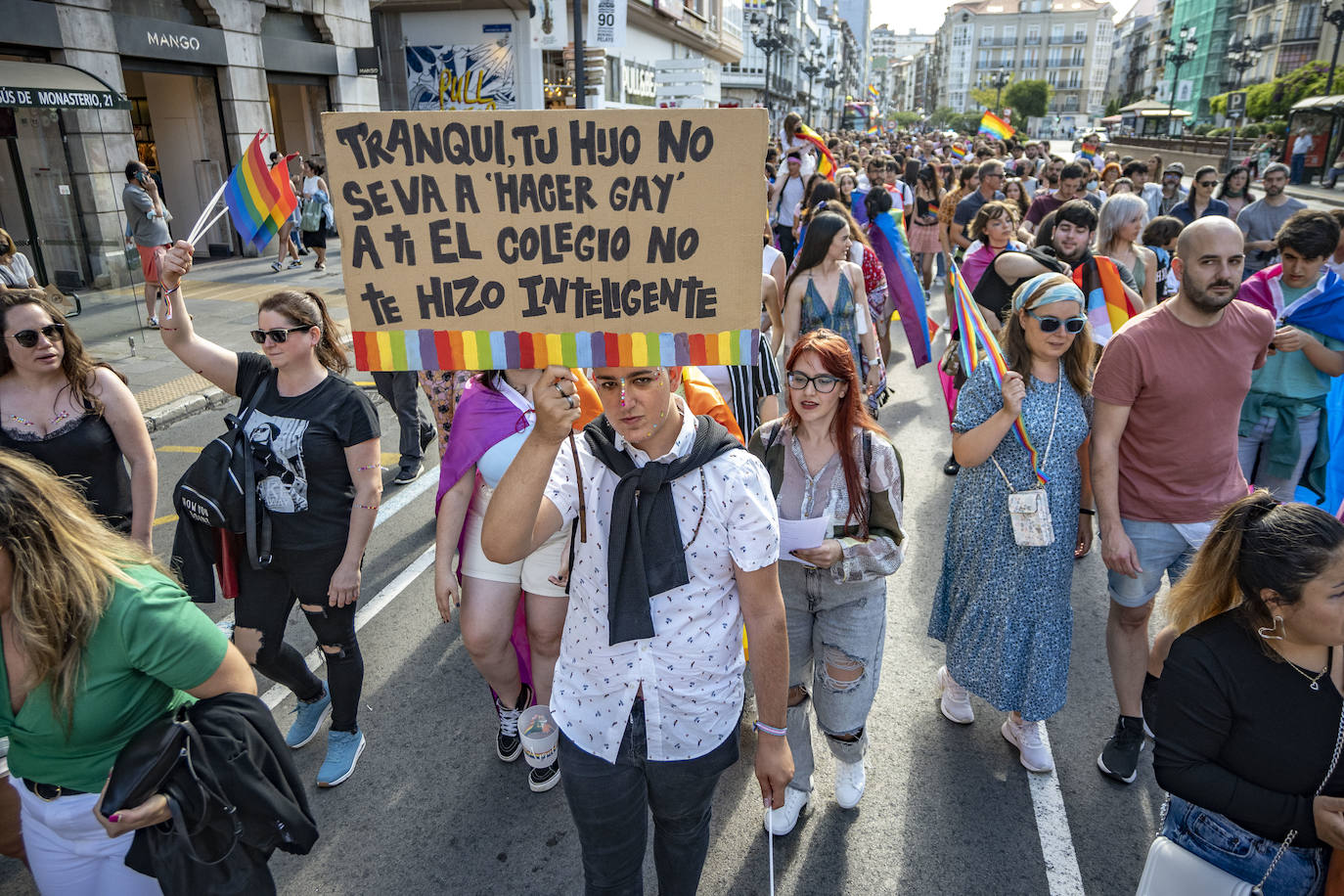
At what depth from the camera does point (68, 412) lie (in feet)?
10.6

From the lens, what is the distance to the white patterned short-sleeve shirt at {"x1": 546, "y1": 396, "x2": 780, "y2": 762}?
7.01 feet

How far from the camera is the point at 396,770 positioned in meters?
3.62

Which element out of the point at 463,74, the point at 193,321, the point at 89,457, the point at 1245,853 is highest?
the point at 463,74

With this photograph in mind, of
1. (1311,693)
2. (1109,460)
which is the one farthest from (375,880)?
(1109,460)

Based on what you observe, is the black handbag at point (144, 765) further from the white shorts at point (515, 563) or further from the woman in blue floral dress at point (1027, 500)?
the woman in blue floral dress at point (1027, 500)

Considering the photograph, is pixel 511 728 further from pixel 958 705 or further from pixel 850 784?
pixel 958 705

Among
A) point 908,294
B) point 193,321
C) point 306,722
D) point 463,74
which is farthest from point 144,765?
point 463,74

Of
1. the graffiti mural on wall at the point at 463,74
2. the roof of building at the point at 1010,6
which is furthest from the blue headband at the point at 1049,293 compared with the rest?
the roof of building at the point at 1010,6

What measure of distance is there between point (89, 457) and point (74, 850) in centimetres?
167

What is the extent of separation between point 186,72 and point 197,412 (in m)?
9.90

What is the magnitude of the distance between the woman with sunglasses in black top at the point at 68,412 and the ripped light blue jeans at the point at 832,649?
2502mm

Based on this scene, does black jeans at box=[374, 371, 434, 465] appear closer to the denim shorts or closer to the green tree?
the denim shorts

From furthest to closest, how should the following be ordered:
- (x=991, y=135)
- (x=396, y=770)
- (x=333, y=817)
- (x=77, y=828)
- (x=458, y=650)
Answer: (x=991, y=135) → (x=458, y=650) → (x=396, y=770) → (x=333, y=817) → (x=77, y=828)

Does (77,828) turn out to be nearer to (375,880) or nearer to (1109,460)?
(375,880)
